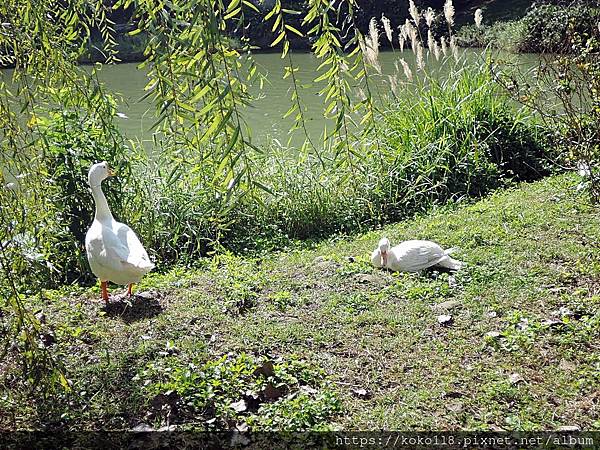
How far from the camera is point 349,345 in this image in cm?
342

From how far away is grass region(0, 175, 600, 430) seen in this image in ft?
9.16

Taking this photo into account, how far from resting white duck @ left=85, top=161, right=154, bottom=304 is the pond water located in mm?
1575

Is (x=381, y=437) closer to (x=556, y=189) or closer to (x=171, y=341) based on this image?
(x=171, y=341)

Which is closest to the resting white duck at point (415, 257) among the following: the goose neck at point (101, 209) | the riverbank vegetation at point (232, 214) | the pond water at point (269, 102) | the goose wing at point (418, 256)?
the goose wing at point (418, 256)

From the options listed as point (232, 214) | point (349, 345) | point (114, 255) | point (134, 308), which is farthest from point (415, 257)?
point (232, 214)

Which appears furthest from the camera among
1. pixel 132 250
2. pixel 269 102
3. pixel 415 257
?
pixel 269 102

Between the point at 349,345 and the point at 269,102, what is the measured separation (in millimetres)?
10045

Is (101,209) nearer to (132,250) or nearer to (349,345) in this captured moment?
(132,250)

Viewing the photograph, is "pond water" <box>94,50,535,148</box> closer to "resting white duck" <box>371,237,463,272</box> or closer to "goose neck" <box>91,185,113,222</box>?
"goose neck" <box>91,185,113,222</box>

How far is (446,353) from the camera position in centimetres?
328

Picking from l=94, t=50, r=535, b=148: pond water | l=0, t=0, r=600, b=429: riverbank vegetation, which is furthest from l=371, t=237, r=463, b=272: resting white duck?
l=94, t=50, r=535, b=148: pond water

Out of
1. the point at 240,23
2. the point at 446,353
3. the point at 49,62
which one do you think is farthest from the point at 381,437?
the point at 49,62

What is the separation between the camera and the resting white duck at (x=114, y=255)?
164 inches

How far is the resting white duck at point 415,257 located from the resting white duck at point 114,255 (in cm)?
150
